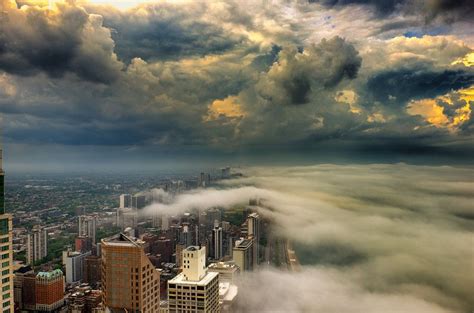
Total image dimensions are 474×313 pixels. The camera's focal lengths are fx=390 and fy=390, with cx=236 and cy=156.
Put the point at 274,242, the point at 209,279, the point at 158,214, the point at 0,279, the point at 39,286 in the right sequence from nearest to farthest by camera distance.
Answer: the point at 0,279 → the point at 209,279 → the point at 274,242 → the point at 39,286 → the point at 158,214

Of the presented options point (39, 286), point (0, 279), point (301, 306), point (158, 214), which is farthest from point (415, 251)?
point (39, 286)

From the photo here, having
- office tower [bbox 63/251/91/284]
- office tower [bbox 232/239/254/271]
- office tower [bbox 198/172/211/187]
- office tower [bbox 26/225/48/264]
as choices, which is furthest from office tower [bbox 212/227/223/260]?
office tower [bbox 26/225/48/264]

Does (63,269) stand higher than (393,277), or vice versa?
(393,277)

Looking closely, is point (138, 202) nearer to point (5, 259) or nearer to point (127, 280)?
point (127, 280)

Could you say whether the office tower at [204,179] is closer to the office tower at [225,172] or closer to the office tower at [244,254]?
the office tower at [225,172]

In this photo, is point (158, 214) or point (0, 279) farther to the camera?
point (158, 214)

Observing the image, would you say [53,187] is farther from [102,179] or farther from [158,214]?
[158,214]
